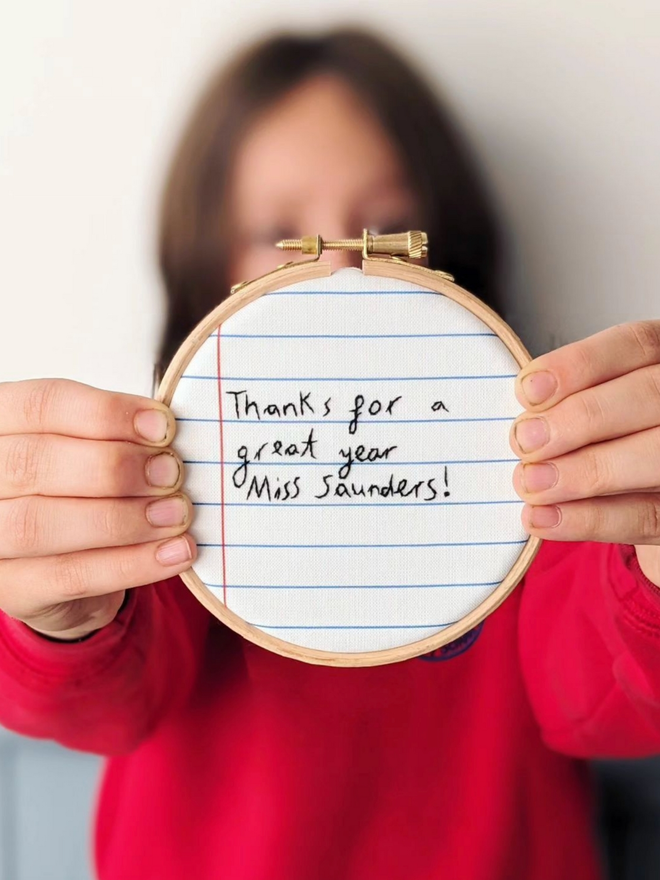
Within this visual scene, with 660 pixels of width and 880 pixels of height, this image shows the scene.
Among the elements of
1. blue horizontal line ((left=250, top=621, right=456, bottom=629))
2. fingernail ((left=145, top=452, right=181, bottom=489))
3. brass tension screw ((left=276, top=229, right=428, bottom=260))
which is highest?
brass tension screw ((left=276, top=229, right=428, bottom=260))

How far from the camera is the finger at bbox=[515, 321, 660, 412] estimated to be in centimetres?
52

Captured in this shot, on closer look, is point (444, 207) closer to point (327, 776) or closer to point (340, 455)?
point (340, 455)

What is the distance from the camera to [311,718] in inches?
33.0

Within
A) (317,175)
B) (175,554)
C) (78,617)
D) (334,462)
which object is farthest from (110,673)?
(317,175)

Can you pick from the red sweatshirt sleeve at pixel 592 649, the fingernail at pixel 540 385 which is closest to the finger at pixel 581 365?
the fingernail at pixel 540 385

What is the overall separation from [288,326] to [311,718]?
50cm

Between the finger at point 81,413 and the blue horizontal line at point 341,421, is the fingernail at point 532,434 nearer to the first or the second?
the blue horizontal line at point 341,421

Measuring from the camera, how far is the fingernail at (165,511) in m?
0.54

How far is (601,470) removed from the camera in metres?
0.53

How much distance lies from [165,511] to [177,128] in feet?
1.71

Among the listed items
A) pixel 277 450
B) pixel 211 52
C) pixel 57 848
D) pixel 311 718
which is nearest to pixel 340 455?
pixel 277 450

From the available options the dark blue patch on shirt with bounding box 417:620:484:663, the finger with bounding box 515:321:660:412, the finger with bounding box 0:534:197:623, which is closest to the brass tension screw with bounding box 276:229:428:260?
the finger with bounding box 515:321:660:412

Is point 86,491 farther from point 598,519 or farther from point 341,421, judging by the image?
point 598,519

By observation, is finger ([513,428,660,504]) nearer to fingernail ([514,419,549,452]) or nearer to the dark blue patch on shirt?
fingernail ([514,419,549,452])
